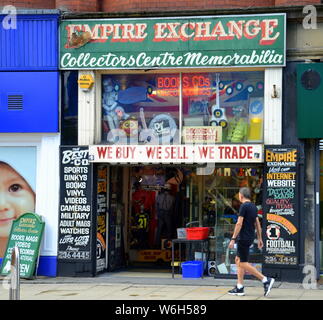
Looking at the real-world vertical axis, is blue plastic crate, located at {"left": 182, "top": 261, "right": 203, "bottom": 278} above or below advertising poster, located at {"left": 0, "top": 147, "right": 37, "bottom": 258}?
below

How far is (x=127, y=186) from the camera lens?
1842cm

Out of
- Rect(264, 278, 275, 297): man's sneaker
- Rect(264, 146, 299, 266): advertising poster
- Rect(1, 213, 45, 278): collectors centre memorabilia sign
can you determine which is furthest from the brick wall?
Rect(264, 278, 275, 297): man's sneaker

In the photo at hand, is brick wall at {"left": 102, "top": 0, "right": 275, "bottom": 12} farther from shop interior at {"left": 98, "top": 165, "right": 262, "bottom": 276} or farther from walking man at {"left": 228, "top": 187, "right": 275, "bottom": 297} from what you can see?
Result: walking man at {"left": 228, "top": 187, "right": 275, "bottom": 297}

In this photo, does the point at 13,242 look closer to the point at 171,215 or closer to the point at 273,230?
the point at 171,215

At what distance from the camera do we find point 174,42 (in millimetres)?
15898

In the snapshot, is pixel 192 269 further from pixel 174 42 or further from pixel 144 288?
pixel 174 42

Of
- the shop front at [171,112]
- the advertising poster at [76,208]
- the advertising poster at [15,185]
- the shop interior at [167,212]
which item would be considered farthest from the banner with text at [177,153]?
the advertising poster at [15,185]

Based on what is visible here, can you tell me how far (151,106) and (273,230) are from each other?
3.78 meters

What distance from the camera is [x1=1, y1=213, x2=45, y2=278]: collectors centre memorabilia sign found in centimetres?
1586

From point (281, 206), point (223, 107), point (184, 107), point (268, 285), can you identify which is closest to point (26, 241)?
point (184, 107)

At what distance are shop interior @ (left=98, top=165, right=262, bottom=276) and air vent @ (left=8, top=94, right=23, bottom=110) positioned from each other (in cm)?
238

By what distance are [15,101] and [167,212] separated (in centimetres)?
450

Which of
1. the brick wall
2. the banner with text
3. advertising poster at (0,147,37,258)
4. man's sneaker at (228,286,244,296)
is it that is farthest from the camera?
advertising poster at (0,147,37,258)

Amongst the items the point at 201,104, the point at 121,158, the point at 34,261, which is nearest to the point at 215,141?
the point at 201,104
